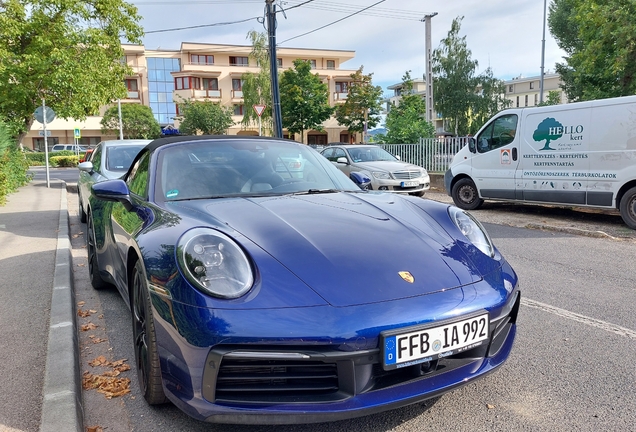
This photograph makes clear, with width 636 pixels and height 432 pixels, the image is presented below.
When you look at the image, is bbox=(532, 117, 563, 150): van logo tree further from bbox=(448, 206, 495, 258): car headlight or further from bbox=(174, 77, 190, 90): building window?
bbox=(174, 77, 190, 90): building window

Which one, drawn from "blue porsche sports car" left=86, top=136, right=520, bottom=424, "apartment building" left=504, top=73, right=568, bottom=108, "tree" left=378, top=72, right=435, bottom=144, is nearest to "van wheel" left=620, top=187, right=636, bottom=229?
"blue porsche sports car" left=86, top=136, right=520, bottom=424

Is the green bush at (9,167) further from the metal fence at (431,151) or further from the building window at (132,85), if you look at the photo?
the building window at (132,85)

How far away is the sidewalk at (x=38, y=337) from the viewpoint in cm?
242

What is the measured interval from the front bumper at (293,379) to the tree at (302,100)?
36.8 metres

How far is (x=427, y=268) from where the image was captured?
229 centimetres

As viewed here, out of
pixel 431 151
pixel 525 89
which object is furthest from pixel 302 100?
pixel 525 89

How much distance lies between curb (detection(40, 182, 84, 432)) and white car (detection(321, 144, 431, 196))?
870 cm

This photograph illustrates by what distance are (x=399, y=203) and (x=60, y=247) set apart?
4.88m

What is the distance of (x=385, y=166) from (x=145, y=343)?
11.2 m

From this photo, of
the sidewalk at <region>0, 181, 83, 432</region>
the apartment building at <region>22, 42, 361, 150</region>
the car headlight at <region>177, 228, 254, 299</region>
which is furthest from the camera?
the apartment building at <region>22, 42, 361, 150</region>

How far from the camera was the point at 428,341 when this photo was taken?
2.00 m

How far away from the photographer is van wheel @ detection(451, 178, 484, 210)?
1049 cm

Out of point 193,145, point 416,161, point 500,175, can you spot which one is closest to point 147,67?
point 416,161

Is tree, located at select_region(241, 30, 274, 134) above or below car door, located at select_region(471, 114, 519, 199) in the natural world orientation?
above
